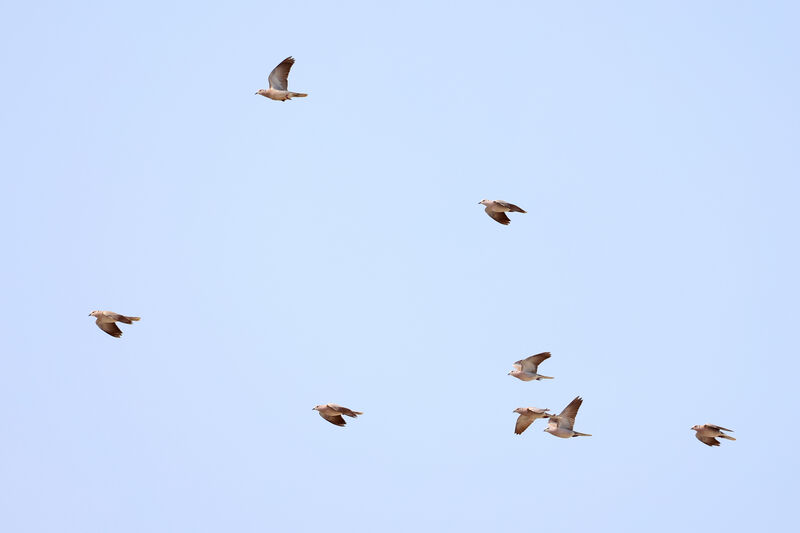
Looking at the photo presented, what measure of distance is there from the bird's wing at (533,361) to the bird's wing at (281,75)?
43.9 feet

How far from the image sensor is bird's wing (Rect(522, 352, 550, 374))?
43.6 metres

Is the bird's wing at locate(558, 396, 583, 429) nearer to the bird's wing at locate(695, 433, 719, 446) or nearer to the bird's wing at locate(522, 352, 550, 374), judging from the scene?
the bird's wing at locate(522, 352, 550, 374)

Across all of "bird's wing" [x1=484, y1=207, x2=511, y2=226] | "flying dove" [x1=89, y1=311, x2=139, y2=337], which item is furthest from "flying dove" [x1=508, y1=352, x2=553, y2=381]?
"flying dove" [x1=89, y1=311, x2=139, y2=337]

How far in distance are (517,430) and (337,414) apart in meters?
7.29

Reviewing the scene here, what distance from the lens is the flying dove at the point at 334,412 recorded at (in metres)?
40.5

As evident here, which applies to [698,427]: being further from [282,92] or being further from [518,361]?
[282,92]

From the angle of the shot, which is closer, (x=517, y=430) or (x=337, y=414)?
(x=337, y=414)

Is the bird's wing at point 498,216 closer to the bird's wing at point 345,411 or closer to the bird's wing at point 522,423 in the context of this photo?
the bird's wing at point 522,423

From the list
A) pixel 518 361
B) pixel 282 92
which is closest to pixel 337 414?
pixel 518 361

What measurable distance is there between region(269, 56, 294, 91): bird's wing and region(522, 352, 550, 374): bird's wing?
13.4 meters

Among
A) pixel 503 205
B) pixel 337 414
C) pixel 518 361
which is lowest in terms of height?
pixel 337 414

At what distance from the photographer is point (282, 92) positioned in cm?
4550

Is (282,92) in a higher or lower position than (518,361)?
higher

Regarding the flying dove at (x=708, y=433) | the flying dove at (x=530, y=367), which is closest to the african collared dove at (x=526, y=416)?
the flying dove at (x=530, y=367)
